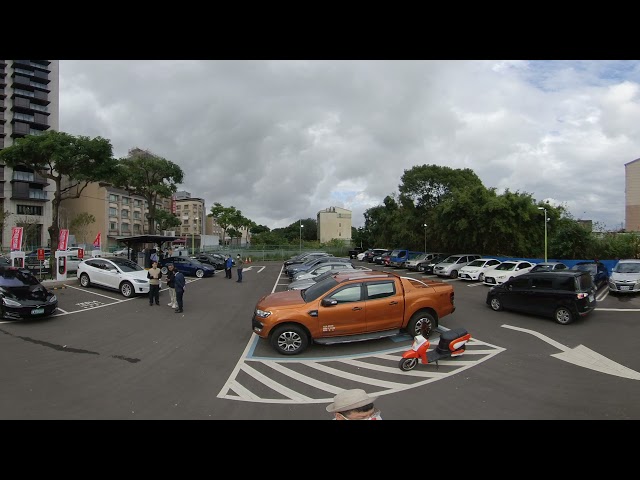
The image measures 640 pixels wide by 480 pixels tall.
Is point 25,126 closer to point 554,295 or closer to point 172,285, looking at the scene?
point 172,285

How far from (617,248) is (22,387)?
1209 inches

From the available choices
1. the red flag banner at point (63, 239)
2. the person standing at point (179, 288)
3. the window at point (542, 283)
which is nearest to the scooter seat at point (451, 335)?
the window at point (542, 283)

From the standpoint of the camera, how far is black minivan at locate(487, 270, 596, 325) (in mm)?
9453

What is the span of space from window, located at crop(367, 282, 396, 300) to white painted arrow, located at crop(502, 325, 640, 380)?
3.54 metres

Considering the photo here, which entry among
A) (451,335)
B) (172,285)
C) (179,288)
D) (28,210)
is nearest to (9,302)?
(172,285)

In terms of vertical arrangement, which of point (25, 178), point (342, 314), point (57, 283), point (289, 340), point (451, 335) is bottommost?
point (289, 340)

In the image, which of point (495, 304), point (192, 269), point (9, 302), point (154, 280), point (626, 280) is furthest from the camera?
point (192, 269)

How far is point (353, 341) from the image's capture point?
7.43m

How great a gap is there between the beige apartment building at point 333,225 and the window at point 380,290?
3397 inches

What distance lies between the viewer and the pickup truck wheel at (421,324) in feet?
26.0

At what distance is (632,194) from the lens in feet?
178

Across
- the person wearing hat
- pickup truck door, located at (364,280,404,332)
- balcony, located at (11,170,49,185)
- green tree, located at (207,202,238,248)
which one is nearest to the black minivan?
pickup truck door, located at (364,280,404,332)

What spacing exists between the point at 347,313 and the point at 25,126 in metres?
67.6

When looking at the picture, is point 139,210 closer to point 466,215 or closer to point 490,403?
point 466,215
